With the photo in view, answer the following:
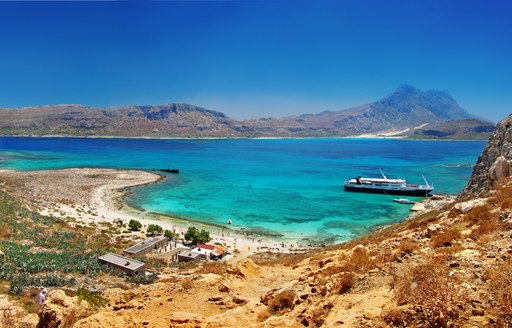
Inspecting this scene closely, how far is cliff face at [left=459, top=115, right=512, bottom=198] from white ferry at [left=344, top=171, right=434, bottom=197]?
40.3 m

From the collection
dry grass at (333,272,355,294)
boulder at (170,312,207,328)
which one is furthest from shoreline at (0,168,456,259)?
dry grass at (333,272,355,294)

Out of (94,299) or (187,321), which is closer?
(187,321)

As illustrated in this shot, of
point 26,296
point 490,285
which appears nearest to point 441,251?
point 490,285

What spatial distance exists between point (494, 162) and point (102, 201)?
58.0 metres

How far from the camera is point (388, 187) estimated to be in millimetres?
73750

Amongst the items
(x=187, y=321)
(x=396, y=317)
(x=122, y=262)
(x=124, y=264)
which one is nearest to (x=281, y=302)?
(x=187, y=321)

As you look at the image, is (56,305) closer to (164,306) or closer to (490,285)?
(164,306)

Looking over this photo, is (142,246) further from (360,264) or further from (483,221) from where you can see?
(483,221)

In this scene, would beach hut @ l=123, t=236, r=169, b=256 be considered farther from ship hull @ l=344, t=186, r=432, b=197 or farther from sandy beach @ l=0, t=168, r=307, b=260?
ship hull @ l=344, t=186, r=432, b=197

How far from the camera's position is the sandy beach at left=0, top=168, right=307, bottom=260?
131 feet

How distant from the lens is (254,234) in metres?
43.8

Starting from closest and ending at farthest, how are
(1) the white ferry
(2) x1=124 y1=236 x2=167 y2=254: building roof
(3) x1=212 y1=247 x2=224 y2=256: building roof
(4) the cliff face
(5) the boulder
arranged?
(5) the boulder < (4) the cliff face < (2) x1=124 y1=236 x2=167 y2=254: building roof < (3) x1=212 y1=247 x2=224 y2=256: building roof < (1) the white ferry

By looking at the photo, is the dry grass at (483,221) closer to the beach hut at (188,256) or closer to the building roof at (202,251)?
the beach hut at (188,256)

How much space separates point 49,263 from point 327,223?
35.3 meters
